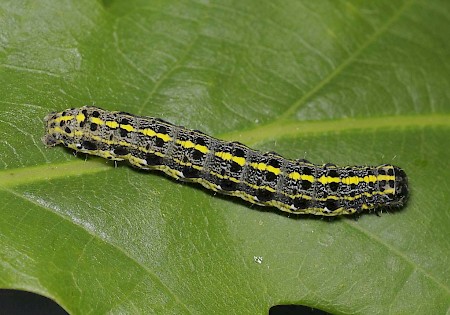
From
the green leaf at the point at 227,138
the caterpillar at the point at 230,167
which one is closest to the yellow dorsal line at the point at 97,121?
the caterpillar at the point at 230,167

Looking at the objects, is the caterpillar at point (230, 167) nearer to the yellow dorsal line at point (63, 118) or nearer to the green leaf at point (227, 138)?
the yellow dorsal line at point (63, 118)

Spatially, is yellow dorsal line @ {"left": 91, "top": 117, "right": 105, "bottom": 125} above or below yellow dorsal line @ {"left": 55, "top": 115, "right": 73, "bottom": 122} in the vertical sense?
below

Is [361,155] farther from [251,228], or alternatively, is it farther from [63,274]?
[63,274]

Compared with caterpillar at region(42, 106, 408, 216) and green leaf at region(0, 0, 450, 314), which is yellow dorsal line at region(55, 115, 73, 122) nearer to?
caterpillar at region(42, 106, 408, 216)

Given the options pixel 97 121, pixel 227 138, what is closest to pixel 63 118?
pixel 97 121

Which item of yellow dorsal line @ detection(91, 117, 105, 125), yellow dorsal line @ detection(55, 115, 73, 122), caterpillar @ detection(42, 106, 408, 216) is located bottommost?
caterpillar @ detection(42, 106, 408, 216)

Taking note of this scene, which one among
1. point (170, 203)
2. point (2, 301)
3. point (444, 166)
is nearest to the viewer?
point (170, 203)

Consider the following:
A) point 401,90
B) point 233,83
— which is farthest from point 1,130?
point 401,90

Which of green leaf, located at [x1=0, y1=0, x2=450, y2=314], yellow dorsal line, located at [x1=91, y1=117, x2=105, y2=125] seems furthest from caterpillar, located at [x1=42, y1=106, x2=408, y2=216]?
green leaf, located at [x1=0, y1=0, x2=450, y2=314]
